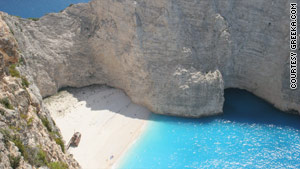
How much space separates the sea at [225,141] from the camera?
19.3 m

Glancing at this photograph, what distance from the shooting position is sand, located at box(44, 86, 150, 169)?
20.5 m

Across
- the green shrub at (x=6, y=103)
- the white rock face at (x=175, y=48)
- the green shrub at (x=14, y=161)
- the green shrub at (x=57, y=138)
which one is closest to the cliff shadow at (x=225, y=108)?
the white rock face at (x=175, y=48)

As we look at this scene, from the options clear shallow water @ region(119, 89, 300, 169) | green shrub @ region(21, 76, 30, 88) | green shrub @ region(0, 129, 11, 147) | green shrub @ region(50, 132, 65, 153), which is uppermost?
green shrub @ region(21, 76, 30, 88)

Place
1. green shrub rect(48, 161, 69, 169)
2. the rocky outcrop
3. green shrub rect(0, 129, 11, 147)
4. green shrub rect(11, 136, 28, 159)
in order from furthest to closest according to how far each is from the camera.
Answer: green shrub rect(48, 161, 69, 169) < green shrub rect(11, 136, 28, 159) < the rocky outcrop < green shrub rect(0, 129, 11, 147)

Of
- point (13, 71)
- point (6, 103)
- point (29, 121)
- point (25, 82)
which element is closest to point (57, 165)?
point (29, 121)

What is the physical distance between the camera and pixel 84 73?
28.8m

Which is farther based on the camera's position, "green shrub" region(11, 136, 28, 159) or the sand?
the sand

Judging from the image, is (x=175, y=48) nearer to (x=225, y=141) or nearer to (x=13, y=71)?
(x=225, y=141)

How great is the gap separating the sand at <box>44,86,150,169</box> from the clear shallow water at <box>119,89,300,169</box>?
1.41 m

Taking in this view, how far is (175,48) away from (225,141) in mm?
10700

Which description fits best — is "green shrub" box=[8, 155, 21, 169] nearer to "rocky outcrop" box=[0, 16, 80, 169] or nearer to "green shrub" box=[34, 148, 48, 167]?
"rocky outcrop" box=[0, 16, 80, 169]

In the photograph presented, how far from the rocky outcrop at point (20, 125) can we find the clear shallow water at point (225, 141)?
1076cm

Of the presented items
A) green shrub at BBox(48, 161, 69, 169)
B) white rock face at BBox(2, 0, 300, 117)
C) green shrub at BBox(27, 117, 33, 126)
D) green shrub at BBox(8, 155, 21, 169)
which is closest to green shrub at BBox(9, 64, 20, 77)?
green shrub at BBox(27, 117, 33, 126)

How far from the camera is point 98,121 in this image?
80.0 feet
